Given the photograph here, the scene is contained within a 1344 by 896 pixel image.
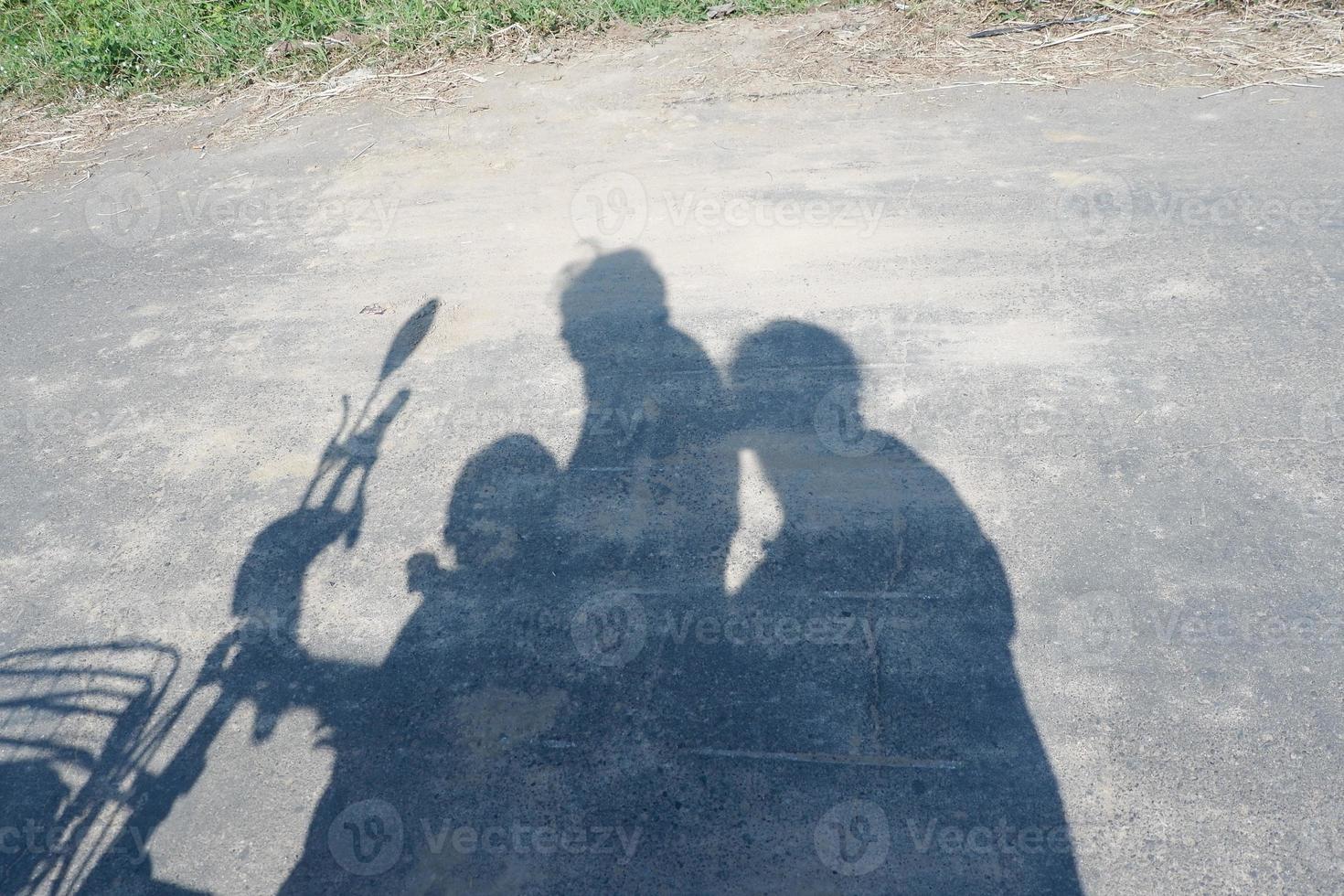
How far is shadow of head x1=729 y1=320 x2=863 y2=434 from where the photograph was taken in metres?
4.93

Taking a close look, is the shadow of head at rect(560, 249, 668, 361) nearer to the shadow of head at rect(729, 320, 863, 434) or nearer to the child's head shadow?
the shadow of head at rect(729, 320, 863, 434)

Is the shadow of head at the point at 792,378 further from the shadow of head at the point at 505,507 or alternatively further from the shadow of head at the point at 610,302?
the shadow of head at the point at 505,507

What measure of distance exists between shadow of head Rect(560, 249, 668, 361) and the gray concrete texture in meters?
0.04

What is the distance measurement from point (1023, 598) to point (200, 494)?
4510 millimetres

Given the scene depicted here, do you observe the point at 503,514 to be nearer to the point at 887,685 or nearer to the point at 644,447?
the point at 644,447

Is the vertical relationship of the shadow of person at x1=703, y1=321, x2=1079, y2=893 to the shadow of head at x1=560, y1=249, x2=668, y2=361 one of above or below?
below

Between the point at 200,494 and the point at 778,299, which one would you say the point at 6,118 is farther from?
the point at 778,299

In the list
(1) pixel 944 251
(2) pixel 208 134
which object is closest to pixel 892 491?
(1) pixel 944 251

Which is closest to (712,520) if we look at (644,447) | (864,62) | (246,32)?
(644,447)

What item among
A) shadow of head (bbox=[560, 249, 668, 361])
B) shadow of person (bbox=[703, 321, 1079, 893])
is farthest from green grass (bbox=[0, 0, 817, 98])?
shadow of person (bbox=[703, 321, 1079, 893])

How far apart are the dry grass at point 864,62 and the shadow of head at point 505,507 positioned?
4458 mm

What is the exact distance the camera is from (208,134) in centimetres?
838

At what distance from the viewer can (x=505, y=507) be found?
469cm

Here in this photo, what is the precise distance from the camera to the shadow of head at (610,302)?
5.61 meters
